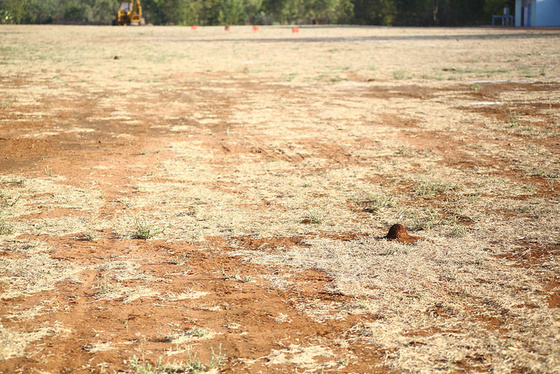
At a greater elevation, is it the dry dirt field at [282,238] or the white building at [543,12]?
the white building at [543,12]

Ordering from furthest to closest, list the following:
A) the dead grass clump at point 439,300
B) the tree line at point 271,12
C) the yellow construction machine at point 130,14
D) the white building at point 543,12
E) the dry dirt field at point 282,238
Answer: the yellow construction machine at point 130,14 < the tree line at point 271,12 < the white building at point 543,12 < the dry dirt field at point 282,238 < the dead grass clump at point 439,300

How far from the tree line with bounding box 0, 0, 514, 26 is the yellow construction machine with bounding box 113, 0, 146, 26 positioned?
9.97m

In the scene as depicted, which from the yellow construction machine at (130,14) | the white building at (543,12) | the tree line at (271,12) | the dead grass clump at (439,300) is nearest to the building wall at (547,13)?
the white building at (543,12)

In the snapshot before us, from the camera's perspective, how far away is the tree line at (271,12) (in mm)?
60906

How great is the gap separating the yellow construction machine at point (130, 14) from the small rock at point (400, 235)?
225ft

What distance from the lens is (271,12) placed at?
89750mm

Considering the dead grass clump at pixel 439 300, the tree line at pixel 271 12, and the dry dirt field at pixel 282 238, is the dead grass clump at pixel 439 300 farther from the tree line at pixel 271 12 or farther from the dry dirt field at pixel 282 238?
the tree line at pixel 271 12

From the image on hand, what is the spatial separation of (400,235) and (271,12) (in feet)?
290

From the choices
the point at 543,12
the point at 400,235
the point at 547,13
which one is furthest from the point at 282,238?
the point at 547,13

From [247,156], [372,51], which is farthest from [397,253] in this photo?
[372,51]

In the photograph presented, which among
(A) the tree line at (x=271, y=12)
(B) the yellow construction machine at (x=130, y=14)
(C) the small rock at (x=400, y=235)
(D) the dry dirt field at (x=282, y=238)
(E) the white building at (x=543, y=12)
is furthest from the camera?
(B) the yellow construction machine at (x=130, y=14)

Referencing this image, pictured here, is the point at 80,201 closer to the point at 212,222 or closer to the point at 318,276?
the point at 212,222

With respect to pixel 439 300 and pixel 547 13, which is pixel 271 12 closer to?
pixel 547 13

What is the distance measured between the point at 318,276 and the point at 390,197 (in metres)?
2.13
